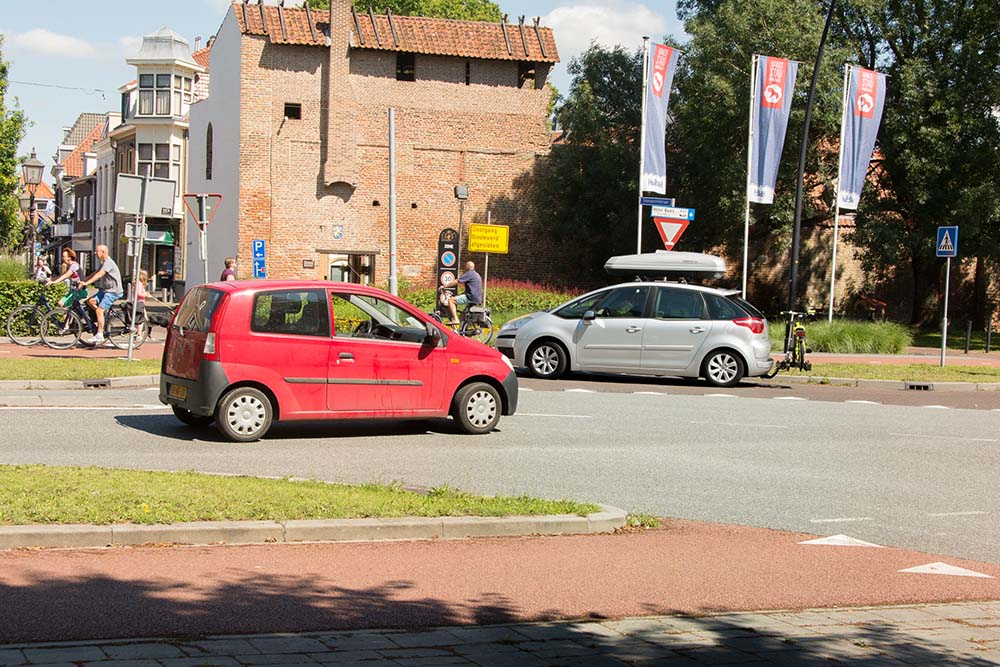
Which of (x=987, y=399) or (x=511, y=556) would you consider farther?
(x=987, y=399)

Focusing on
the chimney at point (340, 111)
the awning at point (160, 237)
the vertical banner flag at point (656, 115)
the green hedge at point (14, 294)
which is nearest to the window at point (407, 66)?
the chimney at point (340, 111)

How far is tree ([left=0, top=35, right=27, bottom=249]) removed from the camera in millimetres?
42969

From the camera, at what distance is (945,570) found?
755 centimetres

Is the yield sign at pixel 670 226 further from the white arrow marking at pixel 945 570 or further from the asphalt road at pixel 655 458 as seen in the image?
the white arrow marking at pixel 945 570

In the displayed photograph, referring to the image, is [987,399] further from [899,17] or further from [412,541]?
[899,17]

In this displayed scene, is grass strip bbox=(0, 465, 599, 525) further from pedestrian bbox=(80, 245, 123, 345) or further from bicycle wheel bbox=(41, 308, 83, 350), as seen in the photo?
bicycle wheel bbox=(41, 308, 83, 350)

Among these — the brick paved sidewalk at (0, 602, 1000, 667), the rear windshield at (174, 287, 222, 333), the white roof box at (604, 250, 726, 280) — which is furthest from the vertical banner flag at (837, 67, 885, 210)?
the brick paved sidewalk at (0, 602, 1000, 667)

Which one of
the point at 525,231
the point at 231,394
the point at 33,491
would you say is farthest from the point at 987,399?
the point at 525,231

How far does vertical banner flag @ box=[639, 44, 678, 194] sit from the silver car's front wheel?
31.9 ft

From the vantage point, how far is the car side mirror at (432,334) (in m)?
12.8

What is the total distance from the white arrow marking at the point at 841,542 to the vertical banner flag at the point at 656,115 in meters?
21.6

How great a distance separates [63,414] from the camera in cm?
1363

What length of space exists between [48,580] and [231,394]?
586cm

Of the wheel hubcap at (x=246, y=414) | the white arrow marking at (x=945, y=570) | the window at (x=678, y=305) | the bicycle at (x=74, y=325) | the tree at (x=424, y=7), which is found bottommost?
the white arrow marking at (x=945, y=570)
